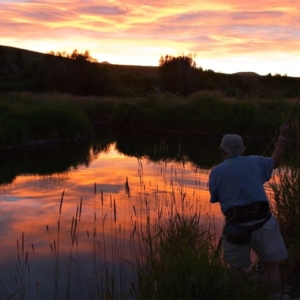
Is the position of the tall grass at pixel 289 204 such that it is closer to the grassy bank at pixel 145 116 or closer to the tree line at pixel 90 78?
the grassy bank at pixel 145 116

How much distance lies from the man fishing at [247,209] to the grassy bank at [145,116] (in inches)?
629

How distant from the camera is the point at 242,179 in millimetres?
4777

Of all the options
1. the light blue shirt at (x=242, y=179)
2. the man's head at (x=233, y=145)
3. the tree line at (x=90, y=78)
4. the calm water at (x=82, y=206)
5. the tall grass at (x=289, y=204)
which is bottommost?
the calm water at (x=82, y=206)

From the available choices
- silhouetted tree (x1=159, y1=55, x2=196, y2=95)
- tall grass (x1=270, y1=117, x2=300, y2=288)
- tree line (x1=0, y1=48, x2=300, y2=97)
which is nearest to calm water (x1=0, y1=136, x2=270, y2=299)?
tall grass (x1=270, y1=117, x2=300, y2=288)

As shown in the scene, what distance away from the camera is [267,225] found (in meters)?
4.79

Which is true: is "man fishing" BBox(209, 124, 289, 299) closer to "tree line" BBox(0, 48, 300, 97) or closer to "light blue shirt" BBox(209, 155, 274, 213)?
"light blue shirt" BBox(209, 155, 274, 213)

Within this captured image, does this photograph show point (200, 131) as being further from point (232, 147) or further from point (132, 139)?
point (232, 147)

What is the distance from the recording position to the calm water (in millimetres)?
6156

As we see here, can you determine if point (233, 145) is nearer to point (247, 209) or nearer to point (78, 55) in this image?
point (247, 209)

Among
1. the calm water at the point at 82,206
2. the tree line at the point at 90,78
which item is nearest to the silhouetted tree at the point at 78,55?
the tree line at the point at 90,78

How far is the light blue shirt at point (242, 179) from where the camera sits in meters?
4.77

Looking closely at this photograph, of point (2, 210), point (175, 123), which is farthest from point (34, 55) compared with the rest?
point (2, 210)

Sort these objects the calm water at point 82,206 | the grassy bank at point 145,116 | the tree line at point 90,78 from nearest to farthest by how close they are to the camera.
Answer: the calm water at point 82,206, the grassy bank at point 145,116, the tree line at point 90,78

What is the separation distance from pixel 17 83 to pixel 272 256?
44859 mm
